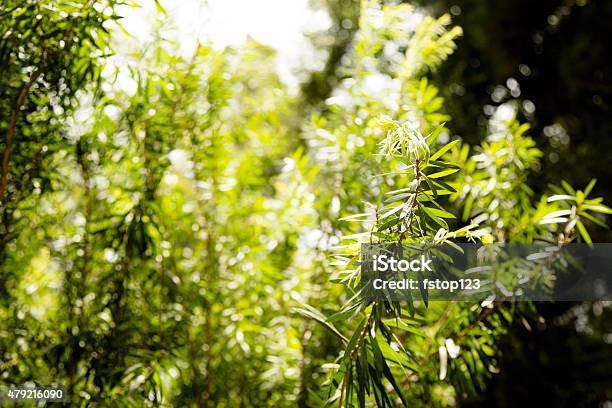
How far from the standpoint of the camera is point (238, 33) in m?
1.40

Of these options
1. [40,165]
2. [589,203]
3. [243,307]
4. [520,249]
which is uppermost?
[40,165]

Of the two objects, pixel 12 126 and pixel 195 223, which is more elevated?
pixel 12 126

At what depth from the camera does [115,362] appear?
1.08 m

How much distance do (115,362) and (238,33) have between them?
2.98 ft

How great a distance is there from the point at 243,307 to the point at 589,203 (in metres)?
0.83

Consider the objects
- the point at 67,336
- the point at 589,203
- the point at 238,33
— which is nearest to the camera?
the point at 589,203

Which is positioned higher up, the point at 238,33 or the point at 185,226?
the point at 238,33

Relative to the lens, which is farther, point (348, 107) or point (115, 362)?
point (348, 107)

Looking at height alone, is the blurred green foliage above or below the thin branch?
below

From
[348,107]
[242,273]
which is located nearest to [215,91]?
[348,107]

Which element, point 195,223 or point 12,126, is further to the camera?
point 195,223

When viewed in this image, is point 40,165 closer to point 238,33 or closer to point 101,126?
point 101,126

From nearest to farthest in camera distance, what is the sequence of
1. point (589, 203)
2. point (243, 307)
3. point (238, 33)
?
point (589, 203) < point (243, 307) < point (238, 33)

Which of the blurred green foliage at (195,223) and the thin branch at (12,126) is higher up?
the thin branch at (12,126)
